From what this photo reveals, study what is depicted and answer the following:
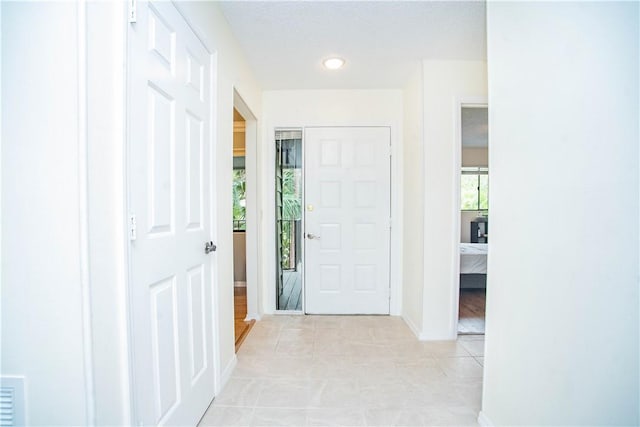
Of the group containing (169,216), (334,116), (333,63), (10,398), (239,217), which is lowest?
(10,398)

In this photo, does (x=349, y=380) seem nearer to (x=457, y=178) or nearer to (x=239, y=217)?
(x=457, y=178)

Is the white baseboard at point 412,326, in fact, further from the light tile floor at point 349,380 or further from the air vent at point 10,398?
the air vent at point 10,398

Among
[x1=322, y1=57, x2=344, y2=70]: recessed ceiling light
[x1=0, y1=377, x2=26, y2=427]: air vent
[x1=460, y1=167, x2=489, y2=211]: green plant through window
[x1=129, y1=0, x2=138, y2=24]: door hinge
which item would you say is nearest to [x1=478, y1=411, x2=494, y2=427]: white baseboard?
[x1=0, y1=377, x2=26, y2=427]: air vent

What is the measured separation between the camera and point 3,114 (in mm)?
823

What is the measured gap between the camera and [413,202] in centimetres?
288

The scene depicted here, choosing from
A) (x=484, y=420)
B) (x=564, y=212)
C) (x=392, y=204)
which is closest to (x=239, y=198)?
(x=392, y=204)

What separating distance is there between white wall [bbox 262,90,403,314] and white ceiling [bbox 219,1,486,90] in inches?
11.3

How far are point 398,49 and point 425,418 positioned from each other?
8.55ft

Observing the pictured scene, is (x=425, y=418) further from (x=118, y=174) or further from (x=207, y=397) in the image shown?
(x=118, y=174)

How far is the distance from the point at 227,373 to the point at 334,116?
2.60 meters

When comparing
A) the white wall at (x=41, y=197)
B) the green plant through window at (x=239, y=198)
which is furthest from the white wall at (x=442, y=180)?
the green plant through window at (x=239, y=198)

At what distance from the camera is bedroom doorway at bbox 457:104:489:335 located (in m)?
3.15

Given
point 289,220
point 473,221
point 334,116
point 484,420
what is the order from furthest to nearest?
1. point 473,221
2. point 289,220
3. point 334,116
4. point 484,420

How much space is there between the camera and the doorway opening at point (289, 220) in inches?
129
